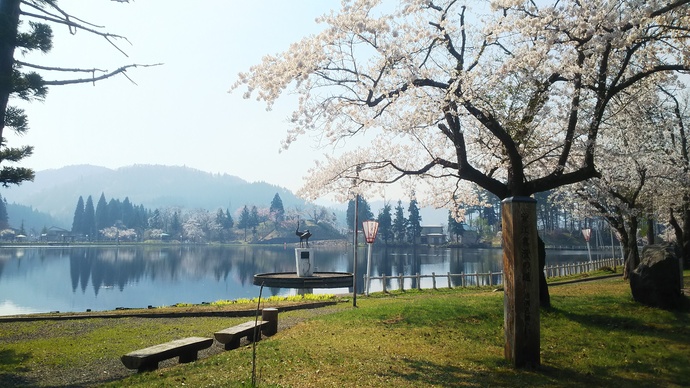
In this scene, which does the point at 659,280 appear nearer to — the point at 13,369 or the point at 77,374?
the point at 77,374

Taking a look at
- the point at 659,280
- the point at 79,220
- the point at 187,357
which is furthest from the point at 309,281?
the point at 79,220

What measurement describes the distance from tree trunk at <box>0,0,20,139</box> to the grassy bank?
5.45 metres

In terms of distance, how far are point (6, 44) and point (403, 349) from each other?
10930mm

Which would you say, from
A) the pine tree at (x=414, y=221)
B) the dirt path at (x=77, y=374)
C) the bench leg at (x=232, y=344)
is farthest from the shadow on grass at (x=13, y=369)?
the pine tree at (x=414, y=221)

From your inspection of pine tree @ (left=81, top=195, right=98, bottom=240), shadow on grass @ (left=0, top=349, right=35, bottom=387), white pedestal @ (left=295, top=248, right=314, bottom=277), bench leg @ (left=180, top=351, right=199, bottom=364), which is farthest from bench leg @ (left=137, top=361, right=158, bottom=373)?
pine tree @ (left=81, top=195, right=98, bottom=240)

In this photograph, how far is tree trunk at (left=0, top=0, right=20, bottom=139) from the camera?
415 inches

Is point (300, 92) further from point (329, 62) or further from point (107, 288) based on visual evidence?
Answer: point (107, 288)

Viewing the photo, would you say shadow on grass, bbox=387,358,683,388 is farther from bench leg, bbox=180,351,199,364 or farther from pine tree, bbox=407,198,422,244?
pine tree, bbox=407,198,422,244

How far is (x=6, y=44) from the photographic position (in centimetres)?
1103

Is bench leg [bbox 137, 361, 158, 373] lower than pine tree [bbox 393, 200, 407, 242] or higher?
lower

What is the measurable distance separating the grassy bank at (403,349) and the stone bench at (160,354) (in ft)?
0.61

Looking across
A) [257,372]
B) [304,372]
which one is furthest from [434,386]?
[257,372]

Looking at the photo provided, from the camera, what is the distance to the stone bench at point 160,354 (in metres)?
7.30

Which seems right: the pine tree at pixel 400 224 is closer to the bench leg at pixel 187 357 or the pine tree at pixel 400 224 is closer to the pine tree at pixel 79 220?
the pine tree at pixel 79 220
